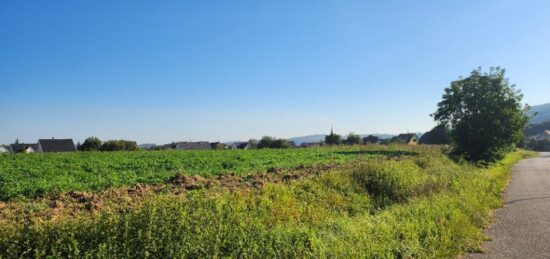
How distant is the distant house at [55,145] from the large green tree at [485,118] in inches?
2327

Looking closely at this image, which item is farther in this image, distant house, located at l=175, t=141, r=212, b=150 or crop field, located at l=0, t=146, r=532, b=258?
distant house, located at l=175, t=141, r=212, b=150

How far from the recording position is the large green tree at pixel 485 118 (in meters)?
31.8

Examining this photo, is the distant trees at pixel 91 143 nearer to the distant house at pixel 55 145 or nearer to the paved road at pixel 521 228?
the distant house at pixel 55 145

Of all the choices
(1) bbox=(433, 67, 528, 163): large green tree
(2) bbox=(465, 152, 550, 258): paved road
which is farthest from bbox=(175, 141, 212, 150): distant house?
(2) bbox=(465, 152, 550, 258): paved road

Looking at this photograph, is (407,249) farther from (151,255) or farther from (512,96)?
(512,96)

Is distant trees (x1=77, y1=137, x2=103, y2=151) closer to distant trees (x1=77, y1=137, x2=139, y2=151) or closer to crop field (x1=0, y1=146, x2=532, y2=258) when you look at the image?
distant trees (x1=77, y1=137, x2=139, y2=151)

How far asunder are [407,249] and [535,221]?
6.31 m

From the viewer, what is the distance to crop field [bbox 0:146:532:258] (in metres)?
6.18

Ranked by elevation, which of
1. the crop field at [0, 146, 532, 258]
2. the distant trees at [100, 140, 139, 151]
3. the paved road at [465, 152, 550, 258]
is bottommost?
the paved road at [465, 152, 550, 258]

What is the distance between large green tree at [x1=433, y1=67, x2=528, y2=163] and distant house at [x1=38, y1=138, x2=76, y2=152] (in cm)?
5910

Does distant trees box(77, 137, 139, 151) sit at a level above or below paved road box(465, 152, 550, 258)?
above

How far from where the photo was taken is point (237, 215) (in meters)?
8.11

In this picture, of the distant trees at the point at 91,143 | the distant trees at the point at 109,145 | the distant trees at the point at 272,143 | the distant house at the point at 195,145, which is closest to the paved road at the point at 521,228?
the distant trees at the point at 109,145

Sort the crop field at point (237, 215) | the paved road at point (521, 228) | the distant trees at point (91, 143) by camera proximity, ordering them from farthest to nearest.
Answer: the distant trees at point (91, 143)
the paved road at point (521, 228)
the crop field at point (237, 215)
